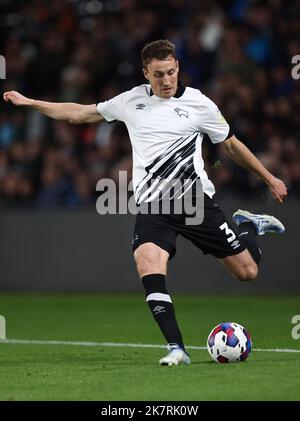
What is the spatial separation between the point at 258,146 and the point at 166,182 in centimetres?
722

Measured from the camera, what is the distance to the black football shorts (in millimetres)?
8570

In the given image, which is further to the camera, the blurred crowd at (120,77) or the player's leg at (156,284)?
the blurred crowd at (120,77)

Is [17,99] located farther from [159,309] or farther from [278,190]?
[278,190]

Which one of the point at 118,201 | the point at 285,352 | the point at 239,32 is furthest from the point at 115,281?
the point at 285,352

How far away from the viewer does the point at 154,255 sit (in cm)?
842

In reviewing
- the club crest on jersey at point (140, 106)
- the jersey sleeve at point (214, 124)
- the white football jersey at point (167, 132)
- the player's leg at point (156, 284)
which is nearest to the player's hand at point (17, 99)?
Result: the white football jersey at point (167, 132)

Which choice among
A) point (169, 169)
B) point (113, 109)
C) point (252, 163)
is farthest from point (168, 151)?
point (252, 163)

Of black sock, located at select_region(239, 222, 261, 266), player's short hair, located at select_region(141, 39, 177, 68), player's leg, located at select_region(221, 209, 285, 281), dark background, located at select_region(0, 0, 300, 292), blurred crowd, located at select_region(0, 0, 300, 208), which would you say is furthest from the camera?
blurred crowd, located at select_region(0, 0, 300, 208)

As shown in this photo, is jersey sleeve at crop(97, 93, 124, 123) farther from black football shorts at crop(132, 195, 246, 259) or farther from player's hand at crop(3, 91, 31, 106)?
black football shorts at crop(132, 195, 246, 259)

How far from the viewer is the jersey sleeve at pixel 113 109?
9000 mm

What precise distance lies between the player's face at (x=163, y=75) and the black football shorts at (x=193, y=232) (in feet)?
3.04

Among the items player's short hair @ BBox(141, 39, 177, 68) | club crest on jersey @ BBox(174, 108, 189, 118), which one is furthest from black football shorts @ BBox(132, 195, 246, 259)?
player's short hair @ BBox(141, 39, 177, 68)

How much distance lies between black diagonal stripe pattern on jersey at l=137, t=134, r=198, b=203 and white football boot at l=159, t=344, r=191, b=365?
4.31 feet

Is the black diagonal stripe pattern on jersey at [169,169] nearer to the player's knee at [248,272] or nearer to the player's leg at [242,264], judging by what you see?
the player's leg at [242,264]
